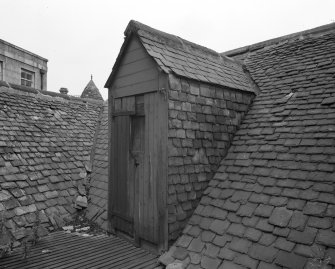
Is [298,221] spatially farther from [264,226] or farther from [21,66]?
[21,66]

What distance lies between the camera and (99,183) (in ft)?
24.2

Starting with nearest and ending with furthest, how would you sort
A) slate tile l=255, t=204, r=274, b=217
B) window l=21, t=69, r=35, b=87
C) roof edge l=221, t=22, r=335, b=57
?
slate tile l=255, t=204, r=274, b=217, roof edge l=221, t=22, r=335, b=57, window l=21, t=69, r=35, b=87

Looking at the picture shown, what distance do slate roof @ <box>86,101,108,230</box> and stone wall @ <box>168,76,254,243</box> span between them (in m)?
2.29

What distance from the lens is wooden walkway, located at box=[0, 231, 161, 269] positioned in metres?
4.46

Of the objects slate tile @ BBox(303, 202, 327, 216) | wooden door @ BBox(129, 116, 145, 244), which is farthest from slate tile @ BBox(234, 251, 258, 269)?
wooden door @ BBox(129, 116, 145, 244)

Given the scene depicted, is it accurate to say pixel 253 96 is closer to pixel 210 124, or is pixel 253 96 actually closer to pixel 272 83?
pixel 272 83

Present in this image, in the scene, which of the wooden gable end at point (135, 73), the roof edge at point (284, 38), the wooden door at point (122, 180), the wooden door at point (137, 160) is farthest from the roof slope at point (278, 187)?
the wooden gable end at point (135, 73)

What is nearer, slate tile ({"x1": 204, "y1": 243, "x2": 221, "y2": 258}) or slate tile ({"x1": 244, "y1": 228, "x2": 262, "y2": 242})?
slate tile ({"x1": 244, "y1": 228, "x2": 262, "y2": 242})

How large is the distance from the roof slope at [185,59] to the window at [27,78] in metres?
16.2

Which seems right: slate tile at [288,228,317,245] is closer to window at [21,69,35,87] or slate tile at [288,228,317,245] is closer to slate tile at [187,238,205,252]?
slate tile at [187,238,205,252]

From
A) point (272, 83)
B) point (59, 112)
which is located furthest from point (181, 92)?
point (59, 112)

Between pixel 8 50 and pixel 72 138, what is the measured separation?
13081mm

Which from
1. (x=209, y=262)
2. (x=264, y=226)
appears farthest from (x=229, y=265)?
(x=264, y=226)

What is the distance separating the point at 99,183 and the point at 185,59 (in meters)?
3.97
